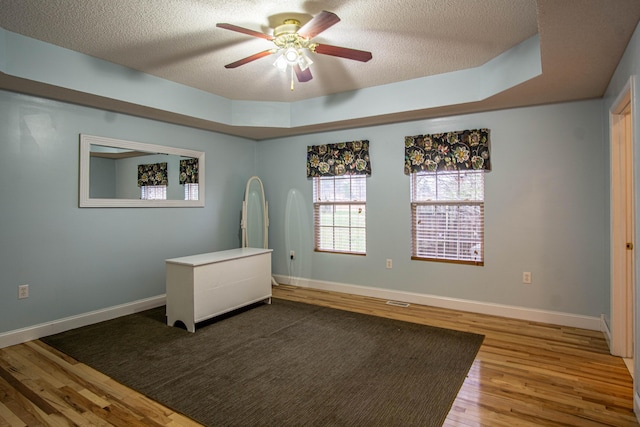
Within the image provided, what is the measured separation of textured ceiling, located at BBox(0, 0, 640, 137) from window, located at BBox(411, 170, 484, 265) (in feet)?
2.82

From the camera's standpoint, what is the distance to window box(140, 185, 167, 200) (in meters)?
4.15

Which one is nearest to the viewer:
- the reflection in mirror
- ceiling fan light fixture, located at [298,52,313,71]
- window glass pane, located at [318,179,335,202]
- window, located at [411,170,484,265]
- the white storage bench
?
ceiling fan light fixture, located at [298,52,313,71]

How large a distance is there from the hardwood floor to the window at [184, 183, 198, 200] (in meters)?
2.14

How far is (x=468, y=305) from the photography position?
4.06 meters

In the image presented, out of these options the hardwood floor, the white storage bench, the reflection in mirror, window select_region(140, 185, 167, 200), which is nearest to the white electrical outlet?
the hardwood floor

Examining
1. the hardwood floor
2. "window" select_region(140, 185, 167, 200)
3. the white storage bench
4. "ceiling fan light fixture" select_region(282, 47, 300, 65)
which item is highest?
"ceiling fan light fixture" select_region(282, 47, 300, 65)

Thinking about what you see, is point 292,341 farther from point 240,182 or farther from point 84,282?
point 240,182

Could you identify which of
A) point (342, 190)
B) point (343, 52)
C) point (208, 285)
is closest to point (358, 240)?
point (342, 190)

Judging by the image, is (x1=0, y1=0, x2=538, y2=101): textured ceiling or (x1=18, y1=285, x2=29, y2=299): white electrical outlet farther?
(x1=18, y1=285, x2=29, y2=299): white electrical outlet

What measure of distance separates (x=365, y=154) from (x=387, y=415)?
3212 millimetres

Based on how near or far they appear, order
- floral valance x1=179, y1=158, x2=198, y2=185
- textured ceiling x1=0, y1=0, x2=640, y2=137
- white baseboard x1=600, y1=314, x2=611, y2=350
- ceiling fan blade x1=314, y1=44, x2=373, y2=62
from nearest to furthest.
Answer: textured ceiling x1=0, y1=0, x2=640, y2=137, ceiling fan blade x1=314, y1=44, x2=373, y2=62, white baseboard x1=600, y1=314, x2=611, y2=350, floral valance x1=179, y1=158, x2=198, y2=185

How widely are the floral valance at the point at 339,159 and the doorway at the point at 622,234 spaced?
2.48 m

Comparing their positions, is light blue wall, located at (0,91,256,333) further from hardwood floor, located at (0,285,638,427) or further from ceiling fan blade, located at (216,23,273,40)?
ceiling fan blade, located at (216,23,273,40)

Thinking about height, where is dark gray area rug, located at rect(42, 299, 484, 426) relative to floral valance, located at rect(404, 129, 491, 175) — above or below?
below
